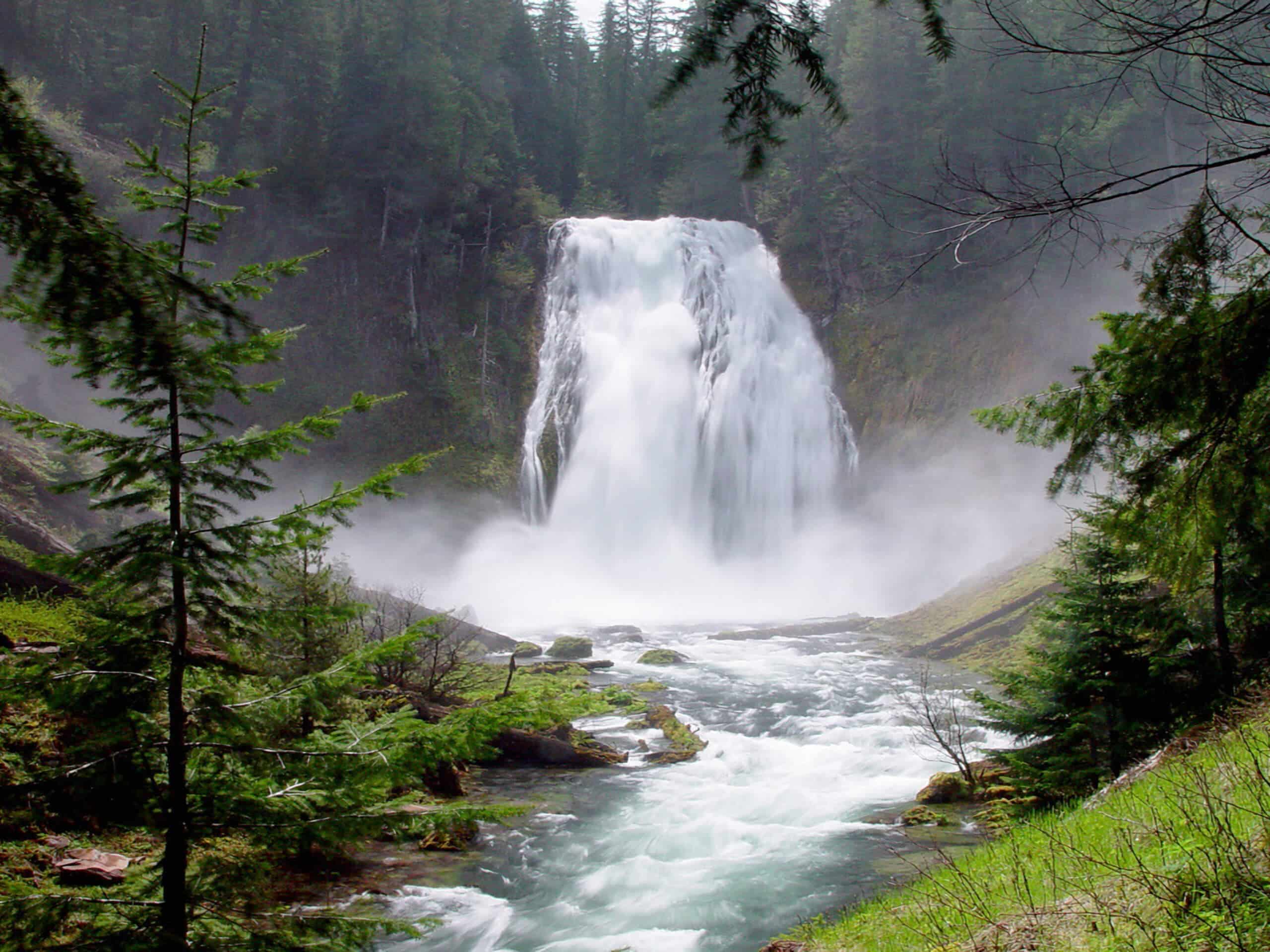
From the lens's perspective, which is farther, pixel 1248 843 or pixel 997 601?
pixel 997 601

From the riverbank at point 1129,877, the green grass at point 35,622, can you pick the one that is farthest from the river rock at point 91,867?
the riverbank at point 1129,877

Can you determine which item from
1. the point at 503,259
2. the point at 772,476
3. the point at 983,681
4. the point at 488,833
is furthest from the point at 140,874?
the point at 503,259

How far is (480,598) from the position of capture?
27281mm

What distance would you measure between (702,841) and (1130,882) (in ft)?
21.5

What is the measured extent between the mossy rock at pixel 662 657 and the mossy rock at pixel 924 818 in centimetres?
1026

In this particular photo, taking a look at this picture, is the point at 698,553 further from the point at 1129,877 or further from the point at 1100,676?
the point at 1129,877

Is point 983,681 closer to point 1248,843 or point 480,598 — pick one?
point 1248,843

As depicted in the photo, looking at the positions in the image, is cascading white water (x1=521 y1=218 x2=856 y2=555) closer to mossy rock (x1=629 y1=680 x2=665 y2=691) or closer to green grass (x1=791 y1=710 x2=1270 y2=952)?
mossy rock (x1=629 y1=680 x2=665 y2=691)

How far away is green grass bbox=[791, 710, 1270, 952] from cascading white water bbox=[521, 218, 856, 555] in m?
25.4

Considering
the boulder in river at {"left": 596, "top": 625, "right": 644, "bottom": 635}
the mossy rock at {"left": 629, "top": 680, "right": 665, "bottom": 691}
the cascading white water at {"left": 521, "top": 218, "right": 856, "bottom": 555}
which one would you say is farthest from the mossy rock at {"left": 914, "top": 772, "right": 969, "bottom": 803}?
the cascading white water at {"left": 521, "top": 218, "right": 856, "bottom": 555}

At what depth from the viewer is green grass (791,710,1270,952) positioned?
2693mm

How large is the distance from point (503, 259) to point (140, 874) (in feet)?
105

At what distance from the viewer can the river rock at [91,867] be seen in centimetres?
471

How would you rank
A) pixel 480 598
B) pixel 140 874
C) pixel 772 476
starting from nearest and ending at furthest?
pixel 140 874, pixel 480 598, pixel 772 476
